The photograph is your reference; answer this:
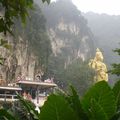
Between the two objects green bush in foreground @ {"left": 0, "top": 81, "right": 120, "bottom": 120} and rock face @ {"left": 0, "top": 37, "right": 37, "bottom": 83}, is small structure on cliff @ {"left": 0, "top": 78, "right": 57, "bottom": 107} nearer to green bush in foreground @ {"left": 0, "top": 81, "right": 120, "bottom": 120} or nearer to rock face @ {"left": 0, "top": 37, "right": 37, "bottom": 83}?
rock face @ {"left": 0, "top": 37, "right": 37, "bottom": 83}

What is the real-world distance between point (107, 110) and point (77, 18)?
6020cm

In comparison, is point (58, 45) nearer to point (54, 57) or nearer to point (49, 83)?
point (54, 57)

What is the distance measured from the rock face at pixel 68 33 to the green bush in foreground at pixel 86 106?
170ft

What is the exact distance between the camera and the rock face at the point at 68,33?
5494 centimetres

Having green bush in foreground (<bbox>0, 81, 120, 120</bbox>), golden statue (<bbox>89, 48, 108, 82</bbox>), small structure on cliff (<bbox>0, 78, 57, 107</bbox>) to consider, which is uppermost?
green bush in foreground (<bbox>0, 81, 120, 120</bbox>)

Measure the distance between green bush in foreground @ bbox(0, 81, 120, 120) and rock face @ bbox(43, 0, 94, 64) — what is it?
51936 mm

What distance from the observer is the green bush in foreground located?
3.99 ft

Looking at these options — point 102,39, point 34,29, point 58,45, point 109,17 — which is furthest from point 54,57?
point 109,17

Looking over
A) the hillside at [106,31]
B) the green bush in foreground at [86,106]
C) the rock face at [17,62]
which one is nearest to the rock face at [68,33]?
the hillside at [106,31]

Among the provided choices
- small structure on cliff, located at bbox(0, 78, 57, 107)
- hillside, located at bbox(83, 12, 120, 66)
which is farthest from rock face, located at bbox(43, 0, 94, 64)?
small structure on cliff, located at bbox(0, 78, 57, 107)

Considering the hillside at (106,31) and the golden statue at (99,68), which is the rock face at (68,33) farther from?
the golden statue at (99,68)

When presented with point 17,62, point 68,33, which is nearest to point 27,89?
point 17,62

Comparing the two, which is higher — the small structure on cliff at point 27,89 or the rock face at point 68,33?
the rock face at point 68,33

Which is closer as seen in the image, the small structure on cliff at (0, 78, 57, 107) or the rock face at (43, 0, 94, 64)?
the small structure on cliff at (0, 78, 57, 107)
